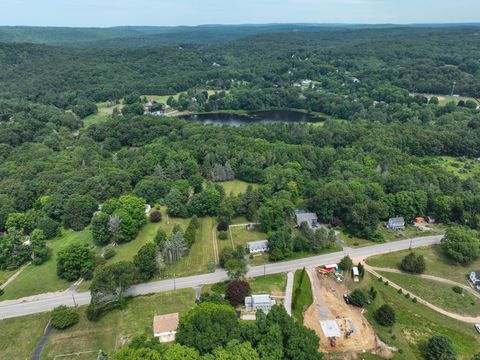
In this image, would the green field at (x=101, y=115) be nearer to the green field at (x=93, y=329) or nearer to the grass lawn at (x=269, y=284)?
the green field at (x=93, y=329)

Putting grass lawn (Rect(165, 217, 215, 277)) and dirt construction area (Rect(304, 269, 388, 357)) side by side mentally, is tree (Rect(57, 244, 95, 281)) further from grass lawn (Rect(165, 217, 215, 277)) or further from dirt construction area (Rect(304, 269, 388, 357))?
dirt construction area (Rect(304, 269, 388, 357))

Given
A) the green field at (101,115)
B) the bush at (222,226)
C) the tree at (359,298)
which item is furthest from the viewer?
the green field at (101,115)

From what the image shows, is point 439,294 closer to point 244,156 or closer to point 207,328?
point 207,328

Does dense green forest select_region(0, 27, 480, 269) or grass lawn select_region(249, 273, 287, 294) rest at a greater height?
dense green forest select_region(0, 27, 480, 269)

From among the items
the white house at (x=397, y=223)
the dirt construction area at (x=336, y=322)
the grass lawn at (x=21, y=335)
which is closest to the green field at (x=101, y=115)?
the grass lawn at (x=21, y=335)

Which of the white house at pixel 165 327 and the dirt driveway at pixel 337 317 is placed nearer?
the dirt driveway at pixel 337 317

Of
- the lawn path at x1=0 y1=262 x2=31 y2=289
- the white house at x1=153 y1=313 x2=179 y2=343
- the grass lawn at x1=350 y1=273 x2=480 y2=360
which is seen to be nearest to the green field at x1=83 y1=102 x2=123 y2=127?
the lawn path at x1=0 y1=262 x2=31 y2=289

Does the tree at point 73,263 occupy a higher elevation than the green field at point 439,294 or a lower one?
higher
